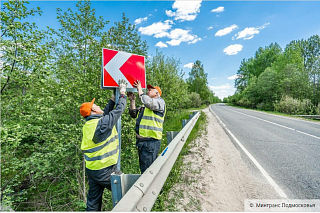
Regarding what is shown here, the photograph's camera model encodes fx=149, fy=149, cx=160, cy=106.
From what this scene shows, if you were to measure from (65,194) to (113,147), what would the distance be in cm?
492

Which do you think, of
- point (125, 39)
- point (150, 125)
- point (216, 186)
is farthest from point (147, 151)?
point (125, 39)

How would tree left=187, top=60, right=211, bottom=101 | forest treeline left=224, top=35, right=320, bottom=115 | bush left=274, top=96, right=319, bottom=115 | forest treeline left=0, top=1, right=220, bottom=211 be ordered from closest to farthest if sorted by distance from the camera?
forest treeline left=0, top=1, right=220, bottom=211 < bush left=274, top=96, right=319, bottom=115 < forest treeline left=224, top=35, right=320, bottom=115 < tree left=187, top=60, right=211, bottom=101

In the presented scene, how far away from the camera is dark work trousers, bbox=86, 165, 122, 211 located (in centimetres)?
212

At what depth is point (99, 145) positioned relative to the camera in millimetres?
2076

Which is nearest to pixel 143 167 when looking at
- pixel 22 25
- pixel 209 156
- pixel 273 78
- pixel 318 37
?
pixel 209 156

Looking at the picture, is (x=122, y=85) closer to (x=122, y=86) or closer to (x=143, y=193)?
(x=122, y=86)

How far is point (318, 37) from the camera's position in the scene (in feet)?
112

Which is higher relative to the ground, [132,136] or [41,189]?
[132,136]

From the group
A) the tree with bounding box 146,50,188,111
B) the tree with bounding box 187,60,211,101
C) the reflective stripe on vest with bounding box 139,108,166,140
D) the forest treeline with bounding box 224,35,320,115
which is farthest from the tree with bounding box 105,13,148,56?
the tree with bounding box 187,60,211,101

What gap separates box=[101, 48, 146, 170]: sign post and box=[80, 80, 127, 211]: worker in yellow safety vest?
0.11m

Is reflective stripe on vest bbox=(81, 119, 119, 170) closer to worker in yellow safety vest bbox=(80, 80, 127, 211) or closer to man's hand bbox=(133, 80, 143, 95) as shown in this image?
worker in yellow safety vest bbox=(80, 80, 127, 211)

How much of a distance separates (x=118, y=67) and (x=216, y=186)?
2.69 meters

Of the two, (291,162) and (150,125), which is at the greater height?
(150,125)

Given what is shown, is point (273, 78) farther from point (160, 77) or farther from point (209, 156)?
point (209, 156)
